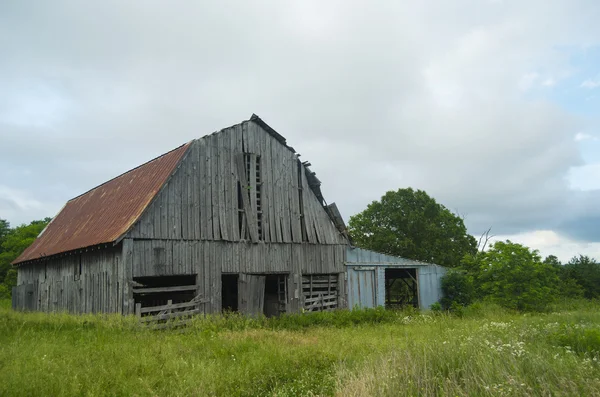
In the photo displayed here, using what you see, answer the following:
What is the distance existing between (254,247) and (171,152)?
5.58 metres

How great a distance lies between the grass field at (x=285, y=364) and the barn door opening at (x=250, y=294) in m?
5.17

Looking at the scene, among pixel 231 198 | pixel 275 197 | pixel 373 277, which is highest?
pixel 275 197

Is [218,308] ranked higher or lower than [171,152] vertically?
lower

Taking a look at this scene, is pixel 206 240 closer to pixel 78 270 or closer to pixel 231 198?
pixel 231 198

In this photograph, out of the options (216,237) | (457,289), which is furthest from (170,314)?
(457,289)

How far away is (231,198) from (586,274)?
34.5m

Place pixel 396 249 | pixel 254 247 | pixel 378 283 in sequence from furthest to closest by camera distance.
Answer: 1. pixel 396 249
2. pixel 378 283
3. pixel 254 247

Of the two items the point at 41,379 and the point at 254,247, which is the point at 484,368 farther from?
the point at 254,247

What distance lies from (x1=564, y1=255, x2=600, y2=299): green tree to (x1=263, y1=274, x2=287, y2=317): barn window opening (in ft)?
87.4

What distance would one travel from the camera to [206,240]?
17422 mm

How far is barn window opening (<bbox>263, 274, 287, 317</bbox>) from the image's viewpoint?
2097 centimetres

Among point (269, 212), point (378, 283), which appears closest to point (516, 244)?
point (378, 283)

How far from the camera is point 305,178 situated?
71.0ft

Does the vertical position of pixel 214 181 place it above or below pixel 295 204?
above
